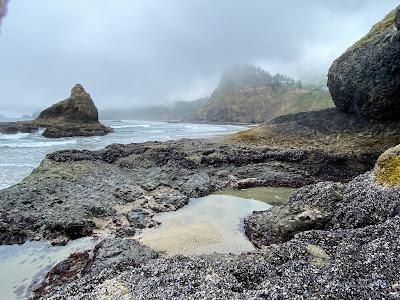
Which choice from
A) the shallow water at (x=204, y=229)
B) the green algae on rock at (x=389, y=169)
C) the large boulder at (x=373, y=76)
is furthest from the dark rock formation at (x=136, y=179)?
the green algae on rock at (x=389, y=169)

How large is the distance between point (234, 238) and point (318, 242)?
13.6 feet

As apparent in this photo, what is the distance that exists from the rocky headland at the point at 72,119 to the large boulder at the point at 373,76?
47769 mm

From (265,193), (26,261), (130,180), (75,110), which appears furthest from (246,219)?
(75,110)

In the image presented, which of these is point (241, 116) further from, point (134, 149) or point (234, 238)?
point (234, 238)

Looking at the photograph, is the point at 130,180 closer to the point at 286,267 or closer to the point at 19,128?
the point at 286,267

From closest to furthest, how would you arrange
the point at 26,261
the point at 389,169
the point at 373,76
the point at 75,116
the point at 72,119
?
1. the point at 26,261
2. the point at 389,169
3. the point at 373,76
4. the point at 72,119
5. the point at 75,116

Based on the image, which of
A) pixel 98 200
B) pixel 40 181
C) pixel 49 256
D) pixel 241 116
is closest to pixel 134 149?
pixel 40 181

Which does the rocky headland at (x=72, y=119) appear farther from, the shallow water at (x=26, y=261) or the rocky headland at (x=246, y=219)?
the shallow water at (x=26, y=261)

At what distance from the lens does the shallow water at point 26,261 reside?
1083 cm

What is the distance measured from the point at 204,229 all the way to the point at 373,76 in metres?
24.1

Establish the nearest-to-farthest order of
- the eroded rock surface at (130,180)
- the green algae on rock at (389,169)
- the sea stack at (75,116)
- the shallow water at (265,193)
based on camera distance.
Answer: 1. the green algae on rock at (389,169)
2. the eroded rock surface at (130,180)
3. the shallow water at (265,193)
4. the sea stack at (75,116)

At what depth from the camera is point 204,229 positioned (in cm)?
1527

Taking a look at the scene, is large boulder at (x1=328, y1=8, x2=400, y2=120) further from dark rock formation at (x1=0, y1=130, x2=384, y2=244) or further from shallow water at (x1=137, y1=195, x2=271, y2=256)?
shallow water at (x1=137, y1=195, x2=271, y2=256)

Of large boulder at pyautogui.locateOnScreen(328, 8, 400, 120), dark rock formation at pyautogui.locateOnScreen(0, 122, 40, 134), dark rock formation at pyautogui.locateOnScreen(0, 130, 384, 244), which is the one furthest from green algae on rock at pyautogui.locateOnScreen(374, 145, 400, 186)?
dark rock formation at pyautogui.locateOnScreen(0, 122, 40, 134)
